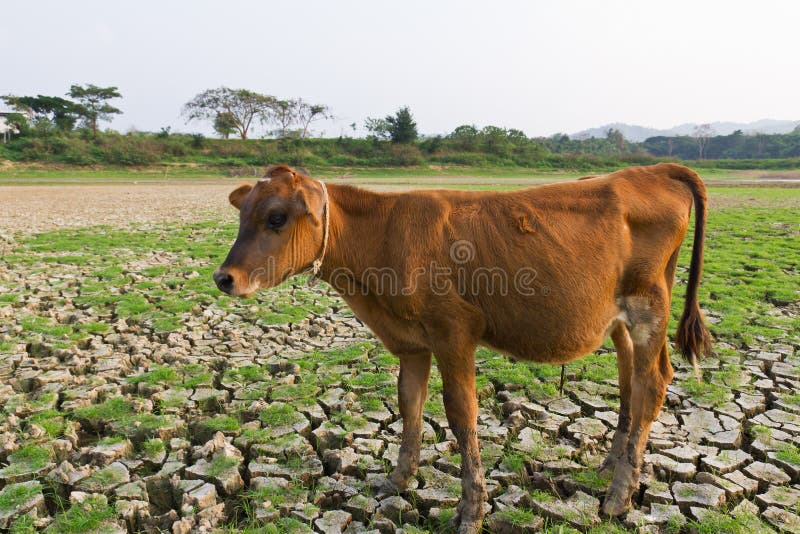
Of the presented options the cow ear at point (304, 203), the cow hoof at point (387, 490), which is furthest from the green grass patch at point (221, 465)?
the cow ear at point (304, 203)

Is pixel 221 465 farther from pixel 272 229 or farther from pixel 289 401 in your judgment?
pixel 272 229

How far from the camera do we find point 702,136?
10056 centimetres

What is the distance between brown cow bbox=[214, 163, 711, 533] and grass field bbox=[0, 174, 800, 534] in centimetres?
58

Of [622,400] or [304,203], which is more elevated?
[304,203]

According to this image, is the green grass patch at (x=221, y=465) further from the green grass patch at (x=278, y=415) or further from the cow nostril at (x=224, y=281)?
the cow nostril at (x=224, y=281)

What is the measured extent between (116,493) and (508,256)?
10.2 feet

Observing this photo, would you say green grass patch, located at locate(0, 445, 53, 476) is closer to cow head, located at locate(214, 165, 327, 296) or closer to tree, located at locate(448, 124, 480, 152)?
cow head, located at locate(214, 165, 327, 296)

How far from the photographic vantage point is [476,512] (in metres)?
3.36

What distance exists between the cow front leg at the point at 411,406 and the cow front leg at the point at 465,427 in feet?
1.67

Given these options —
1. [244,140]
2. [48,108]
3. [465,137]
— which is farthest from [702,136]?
[48,108]

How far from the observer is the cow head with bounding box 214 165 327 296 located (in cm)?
322

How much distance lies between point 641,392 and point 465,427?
1.26m

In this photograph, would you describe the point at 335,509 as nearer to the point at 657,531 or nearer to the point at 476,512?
the point at 476,512

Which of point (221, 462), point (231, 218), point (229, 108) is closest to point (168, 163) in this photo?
point (229, 108)
